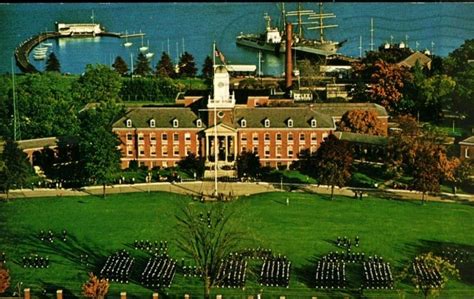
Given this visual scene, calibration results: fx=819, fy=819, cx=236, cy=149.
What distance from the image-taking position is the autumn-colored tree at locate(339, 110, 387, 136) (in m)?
41.1

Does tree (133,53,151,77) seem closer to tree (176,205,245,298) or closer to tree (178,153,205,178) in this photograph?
tree (178,153,205,178)

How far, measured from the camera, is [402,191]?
34.5 meters

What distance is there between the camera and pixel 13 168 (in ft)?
112

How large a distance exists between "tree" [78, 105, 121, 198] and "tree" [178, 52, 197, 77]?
25420 mm

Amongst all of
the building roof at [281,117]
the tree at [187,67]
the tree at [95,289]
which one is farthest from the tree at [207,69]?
the tree at [95,289]

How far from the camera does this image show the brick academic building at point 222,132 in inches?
1523

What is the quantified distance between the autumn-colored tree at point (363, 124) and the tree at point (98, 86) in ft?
46.8

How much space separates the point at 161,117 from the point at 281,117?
19.0 feet

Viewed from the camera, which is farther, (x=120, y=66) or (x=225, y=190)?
(x=120, y=66)

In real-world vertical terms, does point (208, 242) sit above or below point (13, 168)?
below

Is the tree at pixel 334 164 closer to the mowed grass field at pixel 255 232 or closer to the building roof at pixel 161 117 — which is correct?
the mowed grass field at pixel 255 232

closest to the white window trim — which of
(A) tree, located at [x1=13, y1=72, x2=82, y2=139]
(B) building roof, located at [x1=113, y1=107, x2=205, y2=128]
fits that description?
(B) building roof, located at [x1=113, y1=107, x2=205, y2=128]

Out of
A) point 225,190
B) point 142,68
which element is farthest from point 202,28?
point 225,190

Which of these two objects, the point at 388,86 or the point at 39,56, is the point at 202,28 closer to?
the point at 39,56
